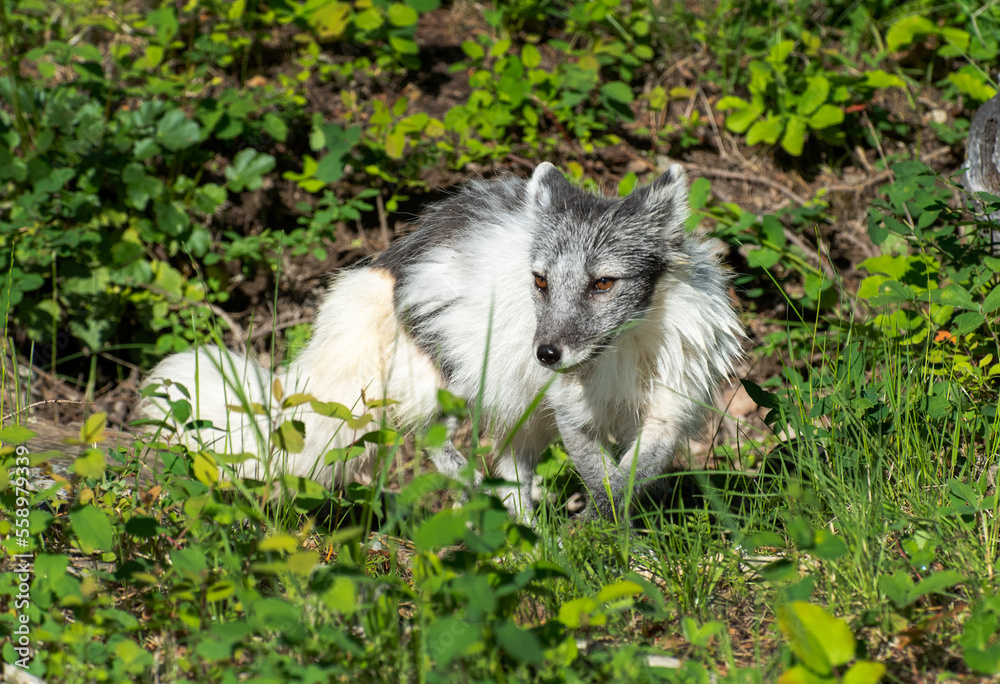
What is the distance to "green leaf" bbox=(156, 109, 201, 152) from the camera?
508 cm

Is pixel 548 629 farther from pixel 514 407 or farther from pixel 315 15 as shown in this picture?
pixel 315 15

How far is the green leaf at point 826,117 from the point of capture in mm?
5477

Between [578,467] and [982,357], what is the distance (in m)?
1.92

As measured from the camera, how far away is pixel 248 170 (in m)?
5.32

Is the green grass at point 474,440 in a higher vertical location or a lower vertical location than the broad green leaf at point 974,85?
lower

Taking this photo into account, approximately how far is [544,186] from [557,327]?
0.79 metres

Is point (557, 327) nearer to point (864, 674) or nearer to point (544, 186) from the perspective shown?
point (544, 186)

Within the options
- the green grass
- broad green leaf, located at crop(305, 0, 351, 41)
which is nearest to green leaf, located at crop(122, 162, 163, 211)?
the green grass

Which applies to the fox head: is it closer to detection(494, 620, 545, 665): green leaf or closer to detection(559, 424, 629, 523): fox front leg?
detection(559, 424, 629, 523): fox front leg

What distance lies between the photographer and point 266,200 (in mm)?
5762

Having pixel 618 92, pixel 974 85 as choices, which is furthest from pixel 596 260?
pixel 974 85

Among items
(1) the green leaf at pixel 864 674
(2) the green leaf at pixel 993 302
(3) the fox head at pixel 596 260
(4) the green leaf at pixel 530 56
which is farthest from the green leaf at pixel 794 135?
(1) the green leaf at pixel 864 674

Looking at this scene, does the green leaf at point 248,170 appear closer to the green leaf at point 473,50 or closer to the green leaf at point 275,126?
the green leaf at point 275,126

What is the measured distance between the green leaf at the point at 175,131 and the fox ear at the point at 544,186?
274 cm
